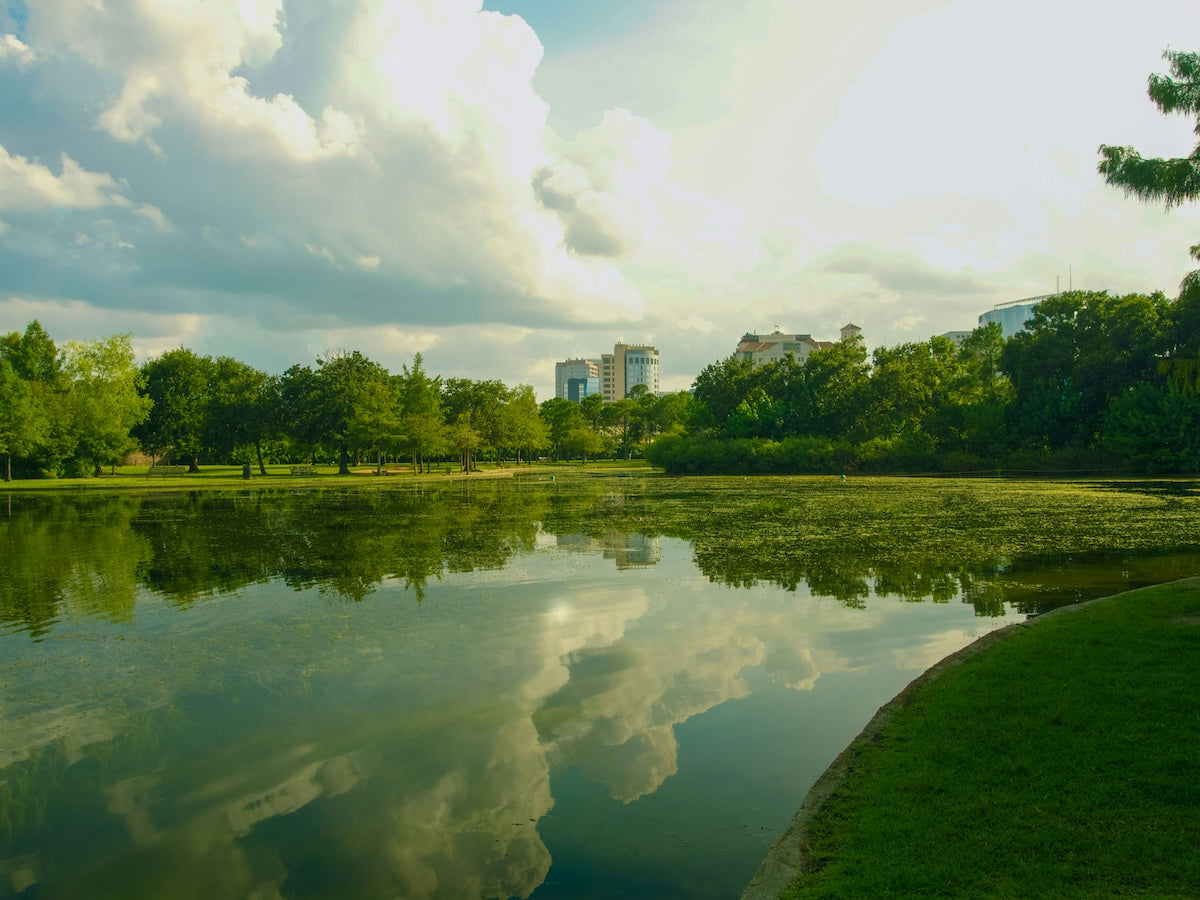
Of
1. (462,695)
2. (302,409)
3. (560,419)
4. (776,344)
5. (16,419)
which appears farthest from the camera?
(776,344)

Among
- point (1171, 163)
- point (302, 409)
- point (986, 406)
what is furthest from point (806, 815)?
point (302, 409)

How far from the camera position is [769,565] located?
51.5ft

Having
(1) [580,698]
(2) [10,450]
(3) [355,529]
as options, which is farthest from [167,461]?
(1) [580,698]

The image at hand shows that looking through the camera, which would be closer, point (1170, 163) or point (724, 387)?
point (1170, 163)

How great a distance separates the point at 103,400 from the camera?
188 ft

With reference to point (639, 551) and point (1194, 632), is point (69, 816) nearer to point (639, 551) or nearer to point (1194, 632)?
point (1194, 632)

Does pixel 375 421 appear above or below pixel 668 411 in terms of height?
below

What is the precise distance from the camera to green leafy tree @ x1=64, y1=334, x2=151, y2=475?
2183 inches

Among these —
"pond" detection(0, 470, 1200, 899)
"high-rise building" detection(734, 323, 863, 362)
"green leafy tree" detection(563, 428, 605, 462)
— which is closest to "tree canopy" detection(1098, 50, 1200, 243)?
"pond" detection(0, 470, 1200, 899)

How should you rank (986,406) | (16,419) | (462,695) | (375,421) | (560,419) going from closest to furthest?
(462,695)
(16,419)
(986,406)
(375,421)
(560,419)

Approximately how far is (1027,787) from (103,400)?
65.6 metres

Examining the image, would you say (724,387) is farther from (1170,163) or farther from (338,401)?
(1170,163)

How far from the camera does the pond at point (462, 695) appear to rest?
5.16m

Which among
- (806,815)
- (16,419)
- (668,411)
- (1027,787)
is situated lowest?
(806,815)
